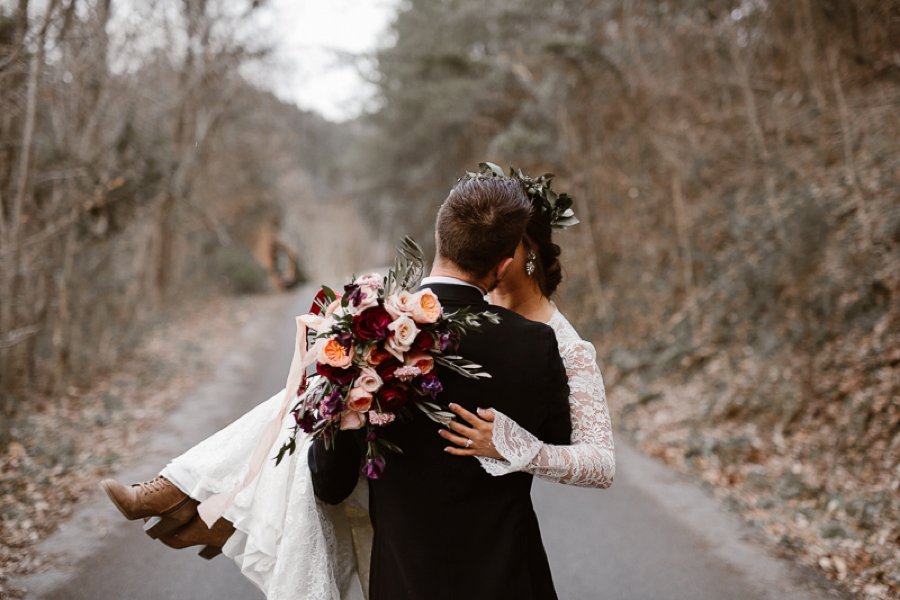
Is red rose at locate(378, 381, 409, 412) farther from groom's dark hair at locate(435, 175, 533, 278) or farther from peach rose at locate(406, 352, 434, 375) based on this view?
groom's dark hair at locate(435, 175, 533, 278)

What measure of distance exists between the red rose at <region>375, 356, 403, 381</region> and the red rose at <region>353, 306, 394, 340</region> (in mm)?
69

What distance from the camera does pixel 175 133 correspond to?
682 inches

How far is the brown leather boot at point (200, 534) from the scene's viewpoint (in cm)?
279

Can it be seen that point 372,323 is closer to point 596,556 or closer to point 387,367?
point 387,367

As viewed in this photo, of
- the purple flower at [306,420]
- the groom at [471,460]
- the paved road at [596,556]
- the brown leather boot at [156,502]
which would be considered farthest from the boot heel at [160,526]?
the paved road at [596,556]

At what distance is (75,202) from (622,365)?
26.0ft

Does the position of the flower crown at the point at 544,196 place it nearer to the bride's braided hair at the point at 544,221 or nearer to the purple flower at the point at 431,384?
the bride's braided hair at the point at 544,221

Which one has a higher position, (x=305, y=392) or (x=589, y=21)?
(x=589, y=21)

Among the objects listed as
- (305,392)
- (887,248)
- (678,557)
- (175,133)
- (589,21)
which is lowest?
(678,557)

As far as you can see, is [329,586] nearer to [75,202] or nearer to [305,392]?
[305,392]

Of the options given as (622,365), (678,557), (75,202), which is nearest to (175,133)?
(75,202)

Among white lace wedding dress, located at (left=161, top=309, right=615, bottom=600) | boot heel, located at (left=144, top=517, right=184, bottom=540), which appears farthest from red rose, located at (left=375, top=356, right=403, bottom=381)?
boot heel, located at (left=144, top=517, right=184, bottom=540)

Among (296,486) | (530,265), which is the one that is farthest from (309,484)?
(530,265)

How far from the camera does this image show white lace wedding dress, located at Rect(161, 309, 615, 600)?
2.12m
